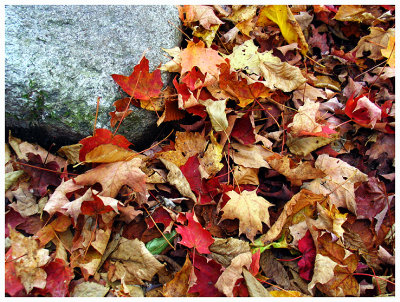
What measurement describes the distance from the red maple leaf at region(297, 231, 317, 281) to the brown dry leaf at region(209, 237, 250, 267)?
322 mm

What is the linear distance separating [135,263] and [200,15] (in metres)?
1.80

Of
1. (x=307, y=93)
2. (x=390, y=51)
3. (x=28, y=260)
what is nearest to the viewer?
(x=28, y=260)

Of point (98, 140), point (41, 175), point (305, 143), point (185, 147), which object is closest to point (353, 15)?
point (305, 143)

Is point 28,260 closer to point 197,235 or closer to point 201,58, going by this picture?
point 197,235

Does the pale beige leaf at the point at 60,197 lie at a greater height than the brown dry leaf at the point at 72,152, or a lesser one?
lesser

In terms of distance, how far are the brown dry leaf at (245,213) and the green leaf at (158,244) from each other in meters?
0.32

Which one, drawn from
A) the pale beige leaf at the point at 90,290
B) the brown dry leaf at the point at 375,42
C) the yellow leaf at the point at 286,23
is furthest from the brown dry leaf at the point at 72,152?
the brown dry leaf at the point at 375,42

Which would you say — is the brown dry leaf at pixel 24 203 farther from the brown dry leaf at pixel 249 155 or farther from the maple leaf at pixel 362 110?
Answer: the maple leaf at pixel 362 110

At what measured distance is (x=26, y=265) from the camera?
1.55m

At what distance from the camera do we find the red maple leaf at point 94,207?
165 cm

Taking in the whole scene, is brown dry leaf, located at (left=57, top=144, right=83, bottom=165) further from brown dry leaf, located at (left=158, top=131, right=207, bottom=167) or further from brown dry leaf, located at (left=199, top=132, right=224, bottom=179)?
brown dry leaf, located at (left=199, top=132, right=224, bottom=179)

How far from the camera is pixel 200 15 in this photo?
238cm
